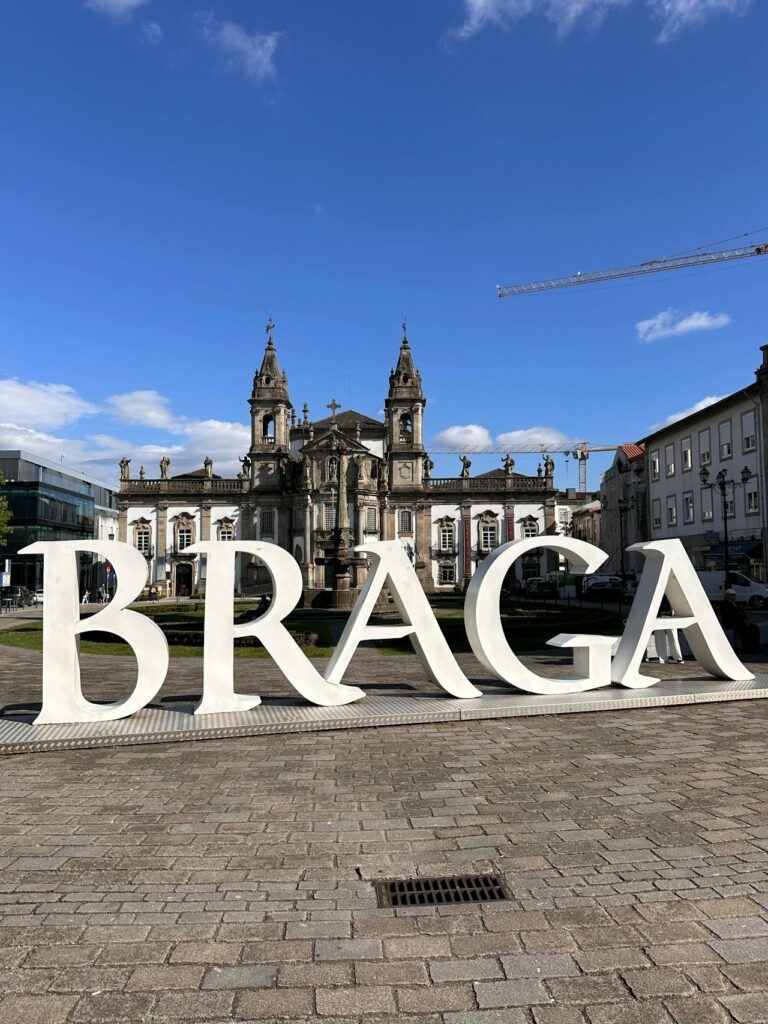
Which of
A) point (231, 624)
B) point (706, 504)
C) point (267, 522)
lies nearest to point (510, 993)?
point (231, 624)

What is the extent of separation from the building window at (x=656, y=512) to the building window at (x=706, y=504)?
6.90m

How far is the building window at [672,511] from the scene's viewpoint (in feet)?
166

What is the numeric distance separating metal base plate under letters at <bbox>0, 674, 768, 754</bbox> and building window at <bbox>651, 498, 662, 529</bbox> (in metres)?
44.6

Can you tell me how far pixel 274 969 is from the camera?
352 centimetres

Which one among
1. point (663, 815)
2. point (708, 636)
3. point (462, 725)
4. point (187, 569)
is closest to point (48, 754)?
point (462, 725)

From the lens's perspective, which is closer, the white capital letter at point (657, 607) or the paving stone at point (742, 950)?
the paving stone at point (742, 950)

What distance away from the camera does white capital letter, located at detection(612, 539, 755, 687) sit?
10.4 meters

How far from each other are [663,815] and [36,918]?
180 inches

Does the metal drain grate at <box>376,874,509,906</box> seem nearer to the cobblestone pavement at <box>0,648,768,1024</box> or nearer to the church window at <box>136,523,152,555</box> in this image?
the cobblestone pavement at <box>0,648,768,1024</box>

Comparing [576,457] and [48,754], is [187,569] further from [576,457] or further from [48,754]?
[576,457]

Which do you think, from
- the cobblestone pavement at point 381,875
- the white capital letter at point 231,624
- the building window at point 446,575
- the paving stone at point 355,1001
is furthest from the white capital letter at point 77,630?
the building window at point 446,575

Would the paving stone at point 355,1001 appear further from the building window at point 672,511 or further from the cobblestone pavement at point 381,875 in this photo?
the building window at point 672,511

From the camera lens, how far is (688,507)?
→ 1913 inches

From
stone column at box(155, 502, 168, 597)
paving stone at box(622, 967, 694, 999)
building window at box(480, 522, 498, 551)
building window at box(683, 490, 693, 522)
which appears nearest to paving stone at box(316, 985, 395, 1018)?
paving stone at box(622, 967, 694, 999)
